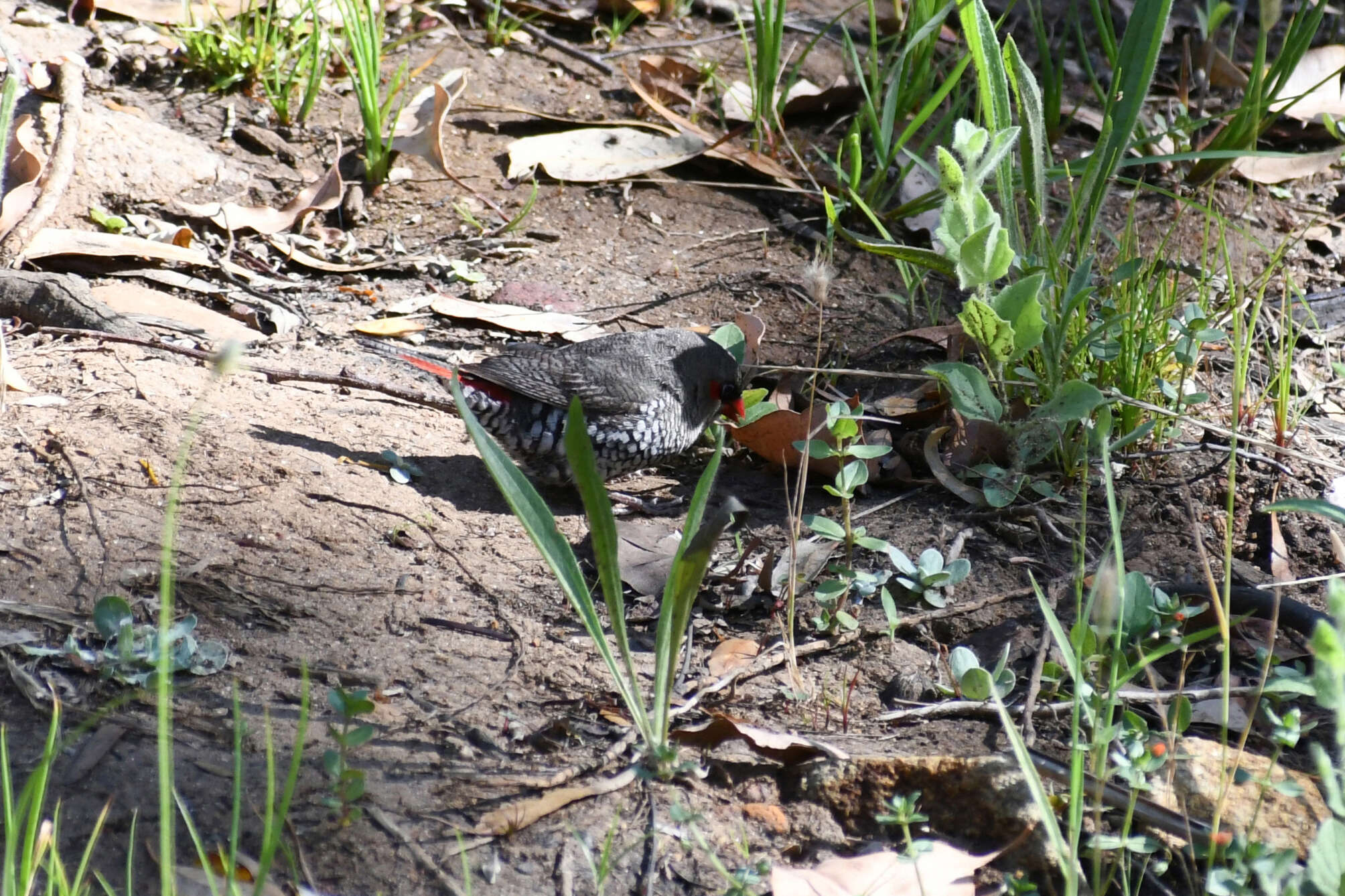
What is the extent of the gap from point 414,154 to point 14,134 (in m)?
1.42

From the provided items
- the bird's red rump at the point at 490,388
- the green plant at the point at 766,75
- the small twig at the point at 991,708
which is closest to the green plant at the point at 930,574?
the small twig at the point at 991,708

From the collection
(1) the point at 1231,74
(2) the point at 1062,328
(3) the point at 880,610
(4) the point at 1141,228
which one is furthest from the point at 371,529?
(1) the point at 1231,74

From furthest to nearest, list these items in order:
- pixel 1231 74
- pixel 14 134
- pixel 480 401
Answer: pixel 1231 74
pixel 14 134
pixel 480 401

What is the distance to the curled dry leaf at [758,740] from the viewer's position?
6.90 ft

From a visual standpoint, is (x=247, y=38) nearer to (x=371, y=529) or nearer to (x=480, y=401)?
(x=480, y=401)

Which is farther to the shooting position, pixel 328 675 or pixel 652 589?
pixel 652 589

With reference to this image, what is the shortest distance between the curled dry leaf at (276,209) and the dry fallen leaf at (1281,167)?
11.5 feet

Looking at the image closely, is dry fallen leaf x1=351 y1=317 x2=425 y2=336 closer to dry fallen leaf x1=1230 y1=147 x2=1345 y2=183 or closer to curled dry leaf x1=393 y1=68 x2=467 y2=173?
curled dry leaf x1=393 y1=68 x2=467 y2=173

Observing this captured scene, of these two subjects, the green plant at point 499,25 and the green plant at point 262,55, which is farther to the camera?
the green plant at point 499,25

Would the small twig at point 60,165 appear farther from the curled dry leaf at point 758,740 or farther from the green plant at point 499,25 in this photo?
the curled dry leaf at point 758,740

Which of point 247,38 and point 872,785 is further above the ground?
point 247,38

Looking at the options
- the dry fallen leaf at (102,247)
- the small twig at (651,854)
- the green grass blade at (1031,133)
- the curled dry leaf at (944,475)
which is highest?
the green grass blade at (1031,133)

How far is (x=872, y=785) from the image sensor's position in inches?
81.0

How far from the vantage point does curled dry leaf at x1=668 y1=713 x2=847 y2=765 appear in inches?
82.8
